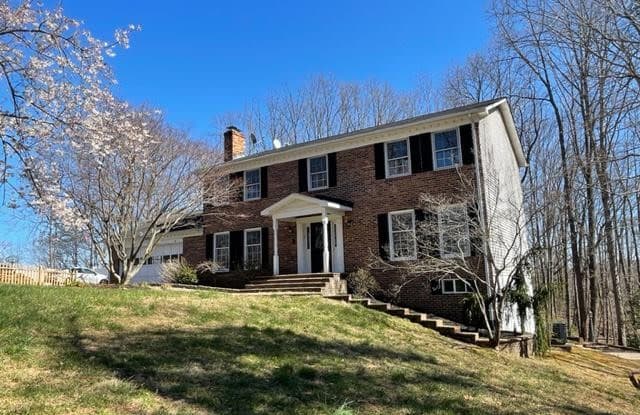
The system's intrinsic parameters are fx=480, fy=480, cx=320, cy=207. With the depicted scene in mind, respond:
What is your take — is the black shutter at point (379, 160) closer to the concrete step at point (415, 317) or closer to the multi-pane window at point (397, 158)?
the multi-pane window at point (397, 158)

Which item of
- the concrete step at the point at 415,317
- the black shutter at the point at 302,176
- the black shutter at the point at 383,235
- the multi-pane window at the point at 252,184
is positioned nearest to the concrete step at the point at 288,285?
the black shutter at the point at 383,235

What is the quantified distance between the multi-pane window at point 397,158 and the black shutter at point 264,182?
4.99m

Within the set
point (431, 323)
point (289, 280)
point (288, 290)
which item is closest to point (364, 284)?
point (288, 290)

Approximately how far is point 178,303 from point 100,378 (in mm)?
4444

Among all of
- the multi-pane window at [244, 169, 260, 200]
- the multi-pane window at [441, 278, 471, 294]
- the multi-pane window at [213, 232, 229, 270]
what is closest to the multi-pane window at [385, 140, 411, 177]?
the multi-pane window at [441, 278, 471, 294]

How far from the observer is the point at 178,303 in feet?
32.0

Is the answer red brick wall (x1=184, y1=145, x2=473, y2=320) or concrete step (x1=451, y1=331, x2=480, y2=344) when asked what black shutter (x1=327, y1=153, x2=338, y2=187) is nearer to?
red brick wall (x1=184, y1=145, x2=473, y2=320)

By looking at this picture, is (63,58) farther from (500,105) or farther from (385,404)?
(500,105)

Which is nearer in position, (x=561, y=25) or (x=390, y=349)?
(x=561, y=25)

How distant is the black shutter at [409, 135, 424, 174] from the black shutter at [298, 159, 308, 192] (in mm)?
4132

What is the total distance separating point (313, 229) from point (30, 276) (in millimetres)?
9717

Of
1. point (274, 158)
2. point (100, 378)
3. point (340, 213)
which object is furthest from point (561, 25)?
point (274, 158)

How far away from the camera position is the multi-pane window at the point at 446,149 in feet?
48.0

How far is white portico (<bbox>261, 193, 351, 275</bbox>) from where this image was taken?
15.7m
